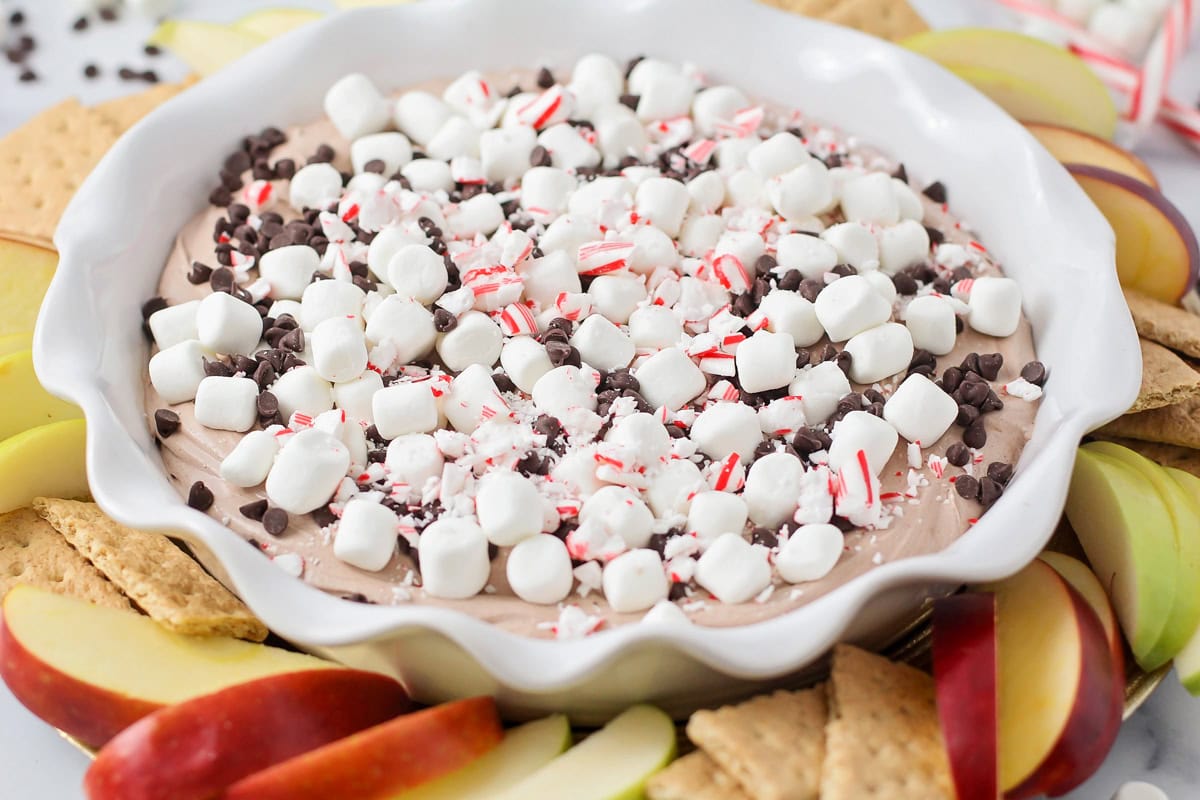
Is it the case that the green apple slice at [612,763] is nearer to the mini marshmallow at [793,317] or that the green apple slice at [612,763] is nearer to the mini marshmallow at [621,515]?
the mini marshmallow at [621,515]

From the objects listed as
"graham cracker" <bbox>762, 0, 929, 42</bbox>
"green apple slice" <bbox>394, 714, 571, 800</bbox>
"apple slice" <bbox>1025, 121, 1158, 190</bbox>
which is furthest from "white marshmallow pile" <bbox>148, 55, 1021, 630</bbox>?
"graham cracker" <bbox>762, 0, 929, 42</bbox>

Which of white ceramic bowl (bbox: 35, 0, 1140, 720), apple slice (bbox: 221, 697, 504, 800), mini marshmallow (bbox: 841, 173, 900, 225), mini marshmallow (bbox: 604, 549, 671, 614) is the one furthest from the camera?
mini marshmallow (bbox: 841, 173, 900, 225)

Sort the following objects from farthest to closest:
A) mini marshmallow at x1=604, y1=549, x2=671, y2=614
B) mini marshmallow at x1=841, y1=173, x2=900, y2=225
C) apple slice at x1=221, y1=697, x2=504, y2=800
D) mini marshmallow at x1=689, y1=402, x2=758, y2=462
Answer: mini marshmallow at x1=841, y1=173, x2=900, y2=225 < mini marshmallow at x1=689, y1=402, x2=758, y2=462 < mini marshmallow at x1=604, y1=549, x2=671, y2=614 < apple slice at x1=221, y1=697, x2=504, y2=800

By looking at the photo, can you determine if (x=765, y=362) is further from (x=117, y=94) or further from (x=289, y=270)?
(x=117, y=94)

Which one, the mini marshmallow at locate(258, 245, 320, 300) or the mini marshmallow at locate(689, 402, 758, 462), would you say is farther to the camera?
the mini marshmallow at locate(258, 245, 320, 300)

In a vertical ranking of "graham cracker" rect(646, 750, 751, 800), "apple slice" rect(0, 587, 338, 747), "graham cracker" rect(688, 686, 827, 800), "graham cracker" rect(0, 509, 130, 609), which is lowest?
"graham cracker" rect(0, 509, 130, 609)

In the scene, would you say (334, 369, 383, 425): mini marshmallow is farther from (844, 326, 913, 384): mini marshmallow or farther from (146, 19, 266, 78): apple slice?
(146, 19, 266, 78): apple slice

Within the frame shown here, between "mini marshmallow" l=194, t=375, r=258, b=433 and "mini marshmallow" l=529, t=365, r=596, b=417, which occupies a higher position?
"mini marshmallow" l=529, t=365, r=596, b=417
